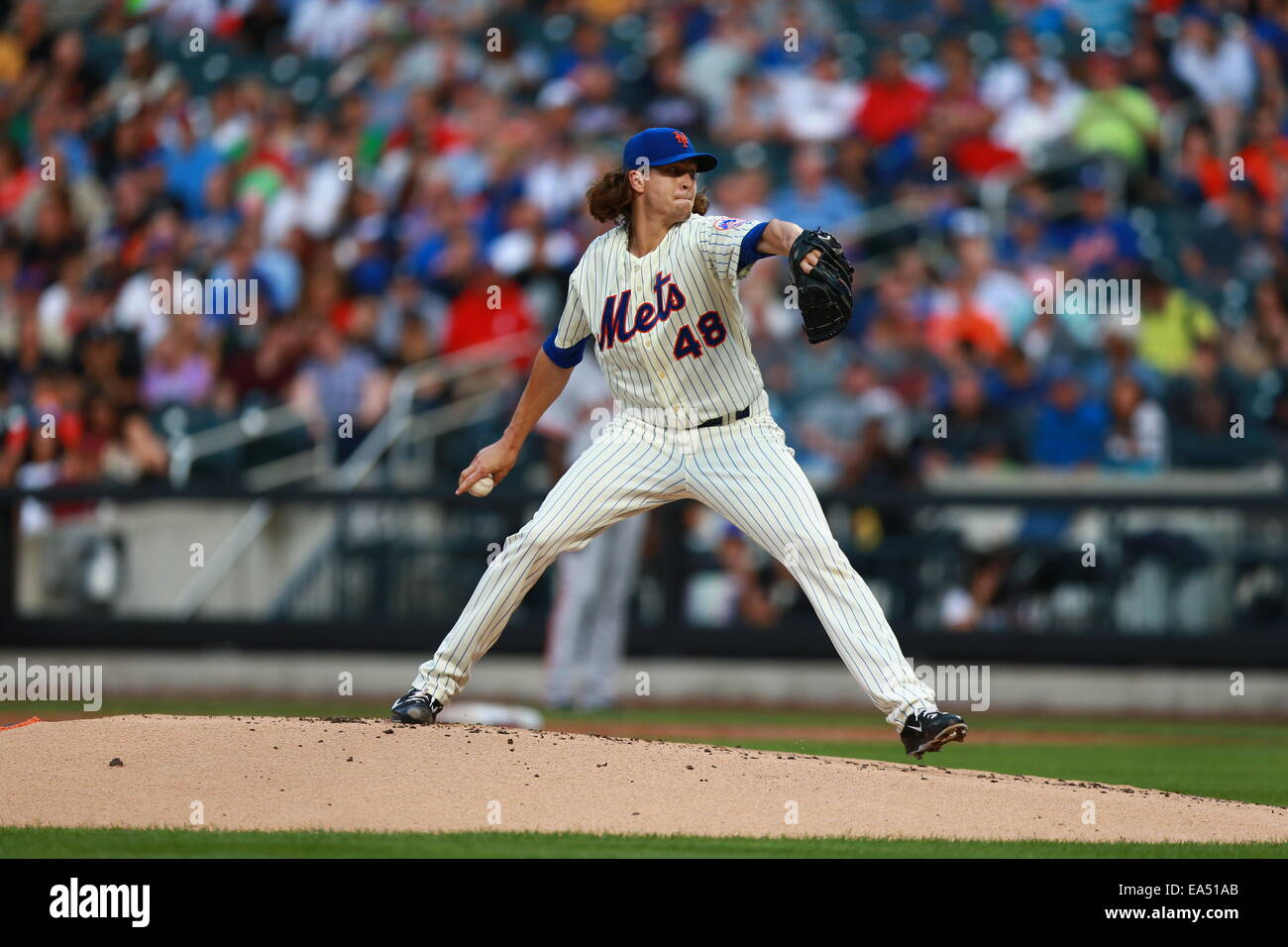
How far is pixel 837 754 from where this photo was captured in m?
9.12

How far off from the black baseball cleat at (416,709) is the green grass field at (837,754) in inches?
45.2

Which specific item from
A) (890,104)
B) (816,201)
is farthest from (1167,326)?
(890,104)

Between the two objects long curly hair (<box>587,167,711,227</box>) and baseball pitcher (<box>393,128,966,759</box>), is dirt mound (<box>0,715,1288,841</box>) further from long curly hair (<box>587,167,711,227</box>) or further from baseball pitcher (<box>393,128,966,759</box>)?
long curly hair (<box>587,167,711,227</box>)

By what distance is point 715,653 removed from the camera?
12.6 m

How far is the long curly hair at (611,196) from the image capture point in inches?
269

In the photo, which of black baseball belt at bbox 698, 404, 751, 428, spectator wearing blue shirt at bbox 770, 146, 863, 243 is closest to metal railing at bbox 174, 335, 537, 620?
spectator wearing blue shirt at bbox 770, 146, 863, 243

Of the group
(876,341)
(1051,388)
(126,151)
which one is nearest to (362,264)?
(126,151)

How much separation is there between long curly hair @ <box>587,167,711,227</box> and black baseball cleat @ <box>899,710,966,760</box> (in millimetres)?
1962

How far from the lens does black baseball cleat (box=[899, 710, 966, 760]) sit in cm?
636

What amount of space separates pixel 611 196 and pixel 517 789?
2062 mm

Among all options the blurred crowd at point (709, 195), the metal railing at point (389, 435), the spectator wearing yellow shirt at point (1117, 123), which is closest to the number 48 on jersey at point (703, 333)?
the blurred crowd at point (709, 195)

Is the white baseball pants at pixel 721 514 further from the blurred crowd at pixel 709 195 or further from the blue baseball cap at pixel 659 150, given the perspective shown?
the blurred crowd at pixel 709 195

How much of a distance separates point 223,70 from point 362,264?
3.66 metres

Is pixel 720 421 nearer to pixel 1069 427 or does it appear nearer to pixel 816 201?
pixel 1069 427
